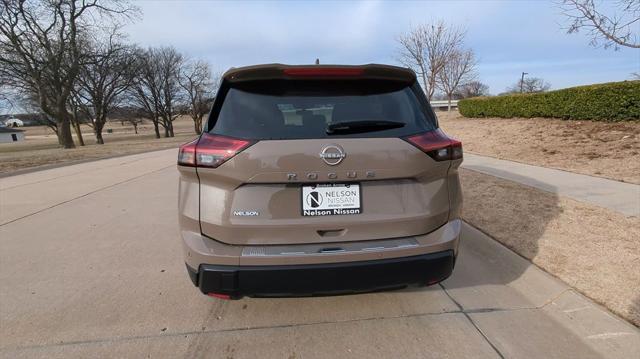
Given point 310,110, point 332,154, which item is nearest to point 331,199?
point 332,154

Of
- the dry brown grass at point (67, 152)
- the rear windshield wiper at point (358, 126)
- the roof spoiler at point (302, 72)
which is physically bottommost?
the dry brown grass at point (67, 152)

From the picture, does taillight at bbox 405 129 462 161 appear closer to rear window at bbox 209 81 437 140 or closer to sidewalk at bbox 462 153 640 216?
rear window at bbox 209 81 437 140

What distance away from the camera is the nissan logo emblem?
2.21 meters

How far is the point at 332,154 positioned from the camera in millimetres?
2219

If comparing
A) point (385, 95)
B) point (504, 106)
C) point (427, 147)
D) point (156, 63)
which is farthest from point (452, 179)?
point (156, 63)

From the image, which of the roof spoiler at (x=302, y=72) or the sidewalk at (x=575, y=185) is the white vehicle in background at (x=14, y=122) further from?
the roof spoiler at (x=302, y=72)

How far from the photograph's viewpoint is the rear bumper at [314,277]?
2.23 meters

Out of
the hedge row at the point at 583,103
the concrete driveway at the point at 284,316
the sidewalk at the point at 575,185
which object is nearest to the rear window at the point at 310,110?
the concrete driveway at the point at 284,316

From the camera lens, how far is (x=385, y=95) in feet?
8.24

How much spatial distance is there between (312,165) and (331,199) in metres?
0.24

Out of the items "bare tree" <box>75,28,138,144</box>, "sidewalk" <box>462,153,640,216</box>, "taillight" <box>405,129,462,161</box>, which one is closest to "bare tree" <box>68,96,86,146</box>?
"bare tree" <box>75,28,138,144</box>

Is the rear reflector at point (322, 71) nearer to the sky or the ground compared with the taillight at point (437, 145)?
nearer to the sky

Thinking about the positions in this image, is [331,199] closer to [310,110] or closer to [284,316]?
[310,110]

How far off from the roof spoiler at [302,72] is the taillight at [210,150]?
1.45 feet
